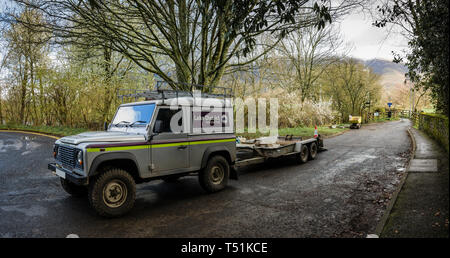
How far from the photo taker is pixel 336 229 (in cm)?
425

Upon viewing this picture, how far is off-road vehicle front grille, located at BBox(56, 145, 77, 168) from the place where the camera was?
4797mm

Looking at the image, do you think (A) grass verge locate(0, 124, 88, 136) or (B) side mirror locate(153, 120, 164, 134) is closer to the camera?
(B) side mirror locate(153, 120, 164, 134)

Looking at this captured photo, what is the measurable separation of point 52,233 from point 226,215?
2.80 meters

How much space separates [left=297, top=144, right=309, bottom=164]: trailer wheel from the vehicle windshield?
609 cm

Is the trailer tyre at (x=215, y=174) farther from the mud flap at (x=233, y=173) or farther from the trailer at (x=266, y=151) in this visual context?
the trailer at (x=266, y=151)

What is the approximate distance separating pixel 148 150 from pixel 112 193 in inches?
39.8

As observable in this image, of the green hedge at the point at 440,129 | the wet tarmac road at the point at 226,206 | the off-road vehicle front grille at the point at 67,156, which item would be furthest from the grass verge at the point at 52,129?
the green hedge at the point at 440,129

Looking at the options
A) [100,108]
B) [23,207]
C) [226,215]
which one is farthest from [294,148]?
[100,108]

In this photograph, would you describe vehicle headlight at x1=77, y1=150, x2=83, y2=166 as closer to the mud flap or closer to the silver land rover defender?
the silver land rover defender

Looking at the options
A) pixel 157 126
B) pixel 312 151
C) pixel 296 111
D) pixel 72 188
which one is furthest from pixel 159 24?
pixel 296 111

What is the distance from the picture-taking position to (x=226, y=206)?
535 cm

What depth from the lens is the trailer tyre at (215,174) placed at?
621 centimetres

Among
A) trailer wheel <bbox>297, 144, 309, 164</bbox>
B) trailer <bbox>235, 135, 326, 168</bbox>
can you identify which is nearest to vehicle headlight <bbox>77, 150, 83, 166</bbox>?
trailer <bbox>235, 135, 326, 168</bbox>

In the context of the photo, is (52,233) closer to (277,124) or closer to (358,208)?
(358,208)
